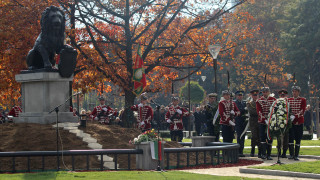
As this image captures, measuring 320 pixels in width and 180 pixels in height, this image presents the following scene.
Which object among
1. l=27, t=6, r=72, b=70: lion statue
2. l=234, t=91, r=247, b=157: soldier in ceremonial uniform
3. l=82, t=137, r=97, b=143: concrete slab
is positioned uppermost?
l=27, t=6, r=72, b=70: lion statue

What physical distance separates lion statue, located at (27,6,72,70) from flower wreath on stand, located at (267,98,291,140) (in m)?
7.11

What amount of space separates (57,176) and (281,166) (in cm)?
565

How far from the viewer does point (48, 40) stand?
19.3 meters

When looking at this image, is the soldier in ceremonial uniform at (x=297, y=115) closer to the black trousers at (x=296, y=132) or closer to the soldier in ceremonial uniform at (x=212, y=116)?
the black trousers at (x=296, y=132)

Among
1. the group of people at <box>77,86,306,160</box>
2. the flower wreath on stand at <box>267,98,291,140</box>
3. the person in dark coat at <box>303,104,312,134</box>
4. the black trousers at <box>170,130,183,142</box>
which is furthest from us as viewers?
the person in dark coat at <box>303,104,312,134</box>

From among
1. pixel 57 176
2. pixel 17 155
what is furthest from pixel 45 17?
pixel 57 176

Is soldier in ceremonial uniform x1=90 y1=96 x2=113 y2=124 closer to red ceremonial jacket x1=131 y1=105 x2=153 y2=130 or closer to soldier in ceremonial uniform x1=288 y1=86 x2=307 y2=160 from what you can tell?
red ceremonial jacket x1=131 y1=105 x2=153 y2=130

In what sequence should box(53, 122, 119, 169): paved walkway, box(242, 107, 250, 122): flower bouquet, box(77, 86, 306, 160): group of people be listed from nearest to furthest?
box(53, 122, 119, 169): paved walkway → box(77, 86, 306, 160): group of people → box(242, 107, 250, 122): flower bouquet

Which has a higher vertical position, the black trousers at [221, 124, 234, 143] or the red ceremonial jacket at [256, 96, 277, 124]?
the red ceremonial jacket at [256, 96, 277, 124]

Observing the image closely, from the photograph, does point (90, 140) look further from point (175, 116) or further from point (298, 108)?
point (175, 116)

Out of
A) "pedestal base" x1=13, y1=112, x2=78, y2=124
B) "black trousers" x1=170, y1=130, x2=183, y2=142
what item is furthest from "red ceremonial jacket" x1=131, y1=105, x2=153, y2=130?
"pedestal base" x1=13, y1=112, x2=78, y2=124

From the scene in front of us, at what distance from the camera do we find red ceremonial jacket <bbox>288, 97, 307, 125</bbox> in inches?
719

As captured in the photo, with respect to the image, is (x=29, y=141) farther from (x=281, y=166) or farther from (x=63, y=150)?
(x=281, y=166)

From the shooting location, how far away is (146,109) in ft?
72.0
